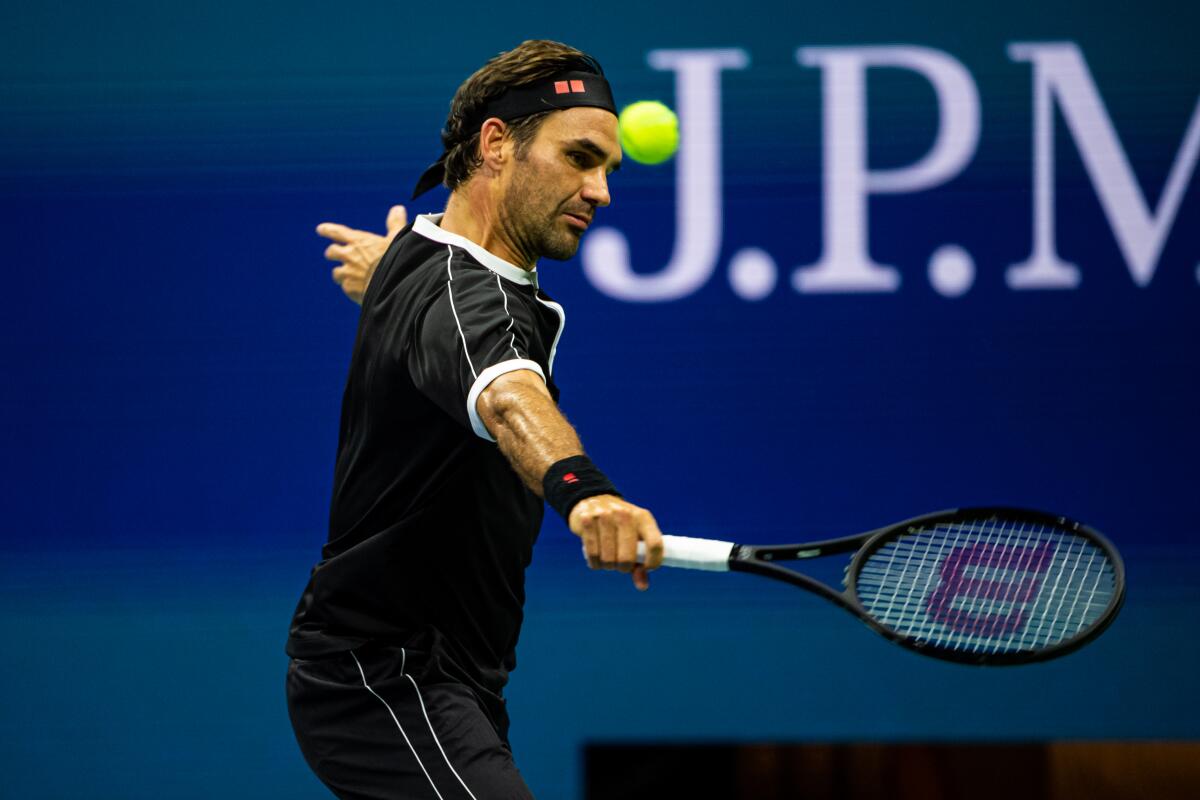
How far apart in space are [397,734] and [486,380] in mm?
617

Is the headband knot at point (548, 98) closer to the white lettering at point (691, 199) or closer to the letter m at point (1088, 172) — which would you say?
the white lettering at point (691, 199)

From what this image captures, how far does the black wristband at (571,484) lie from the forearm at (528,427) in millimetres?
16

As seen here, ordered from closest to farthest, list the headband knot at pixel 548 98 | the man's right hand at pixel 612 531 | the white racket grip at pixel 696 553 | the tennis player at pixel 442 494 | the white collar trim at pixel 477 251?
the man's right hand at pixel 612 531
the white racket grip at pixel 696 553
the tennis player at pixel 442 494
the white collar trim at pixel 477 251
the headband knot at pixel 548 98

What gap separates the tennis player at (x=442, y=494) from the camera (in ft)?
7.10

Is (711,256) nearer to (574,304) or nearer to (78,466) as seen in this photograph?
(574,304)

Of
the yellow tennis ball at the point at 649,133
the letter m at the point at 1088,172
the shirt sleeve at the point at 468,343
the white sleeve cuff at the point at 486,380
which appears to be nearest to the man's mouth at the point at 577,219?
the shirt sleeve at the point at 468,343

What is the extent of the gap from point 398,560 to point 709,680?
188 centimetres

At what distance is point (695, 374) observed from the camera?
3.98 meters

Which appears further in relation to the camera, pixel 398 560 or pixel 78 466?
pixel 78 466

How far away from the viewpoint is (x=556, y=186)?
94.7 inches

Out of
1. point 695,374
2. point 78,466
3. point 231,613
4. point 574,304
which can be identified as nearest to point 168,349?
point 78,466

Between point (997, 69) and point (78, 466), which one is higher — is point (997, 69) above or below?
above

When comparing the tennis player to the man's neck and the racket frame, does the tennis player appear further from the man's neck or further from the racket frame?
the racket frame

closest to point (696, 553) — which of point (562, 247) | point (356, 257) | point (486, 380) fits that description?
point (486, 380)
